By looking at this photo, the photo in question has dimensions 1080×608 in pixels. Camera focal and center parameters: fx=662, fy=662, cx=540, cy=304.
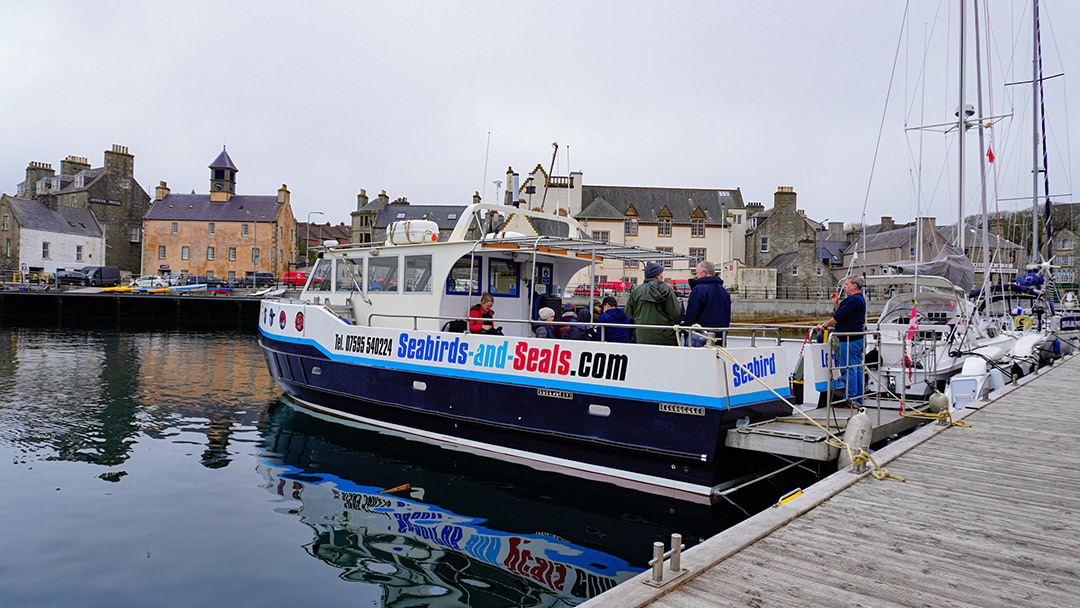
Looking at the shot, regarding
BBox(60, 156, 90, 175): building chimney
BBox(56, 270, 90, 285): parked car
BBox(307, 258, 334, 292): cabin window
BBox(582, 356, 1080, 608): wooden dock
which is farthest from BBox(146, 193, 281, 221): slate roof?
BBox(582, 356, 1080, 608): wooden dock

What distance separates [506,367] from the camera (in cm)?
806

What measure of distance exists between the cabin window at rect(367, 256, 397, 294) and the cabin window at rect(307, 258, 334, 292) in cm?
117

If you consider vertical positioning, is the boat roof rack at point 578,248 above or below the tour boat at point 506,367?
above

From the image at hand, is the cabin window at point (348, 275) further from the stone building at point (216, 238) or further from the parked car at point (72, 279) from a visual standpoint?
the stone building at point (216, 238)

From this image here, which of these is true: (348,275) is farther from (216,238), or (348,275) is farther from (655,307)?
(216,238)

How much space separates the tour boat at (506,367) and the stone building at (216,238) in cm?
4479

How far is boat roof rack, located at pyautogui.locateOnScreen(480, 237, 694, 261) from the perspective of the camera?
8664 millimetres

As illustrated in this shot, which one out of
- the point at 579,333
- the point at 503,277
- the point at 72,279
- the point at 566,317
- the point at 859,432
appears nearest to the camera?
the point at 859,432

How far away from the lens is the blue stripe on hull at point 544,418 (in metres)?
6.80

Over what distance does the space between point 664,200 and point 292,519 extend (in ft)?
149

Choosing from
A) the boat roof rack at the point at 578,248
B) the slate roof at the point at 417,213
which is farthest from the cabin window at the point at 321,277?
the slate roof at the point at 417,213

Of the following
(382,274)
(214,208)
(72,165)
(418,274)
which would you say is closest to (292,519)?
(418,274)

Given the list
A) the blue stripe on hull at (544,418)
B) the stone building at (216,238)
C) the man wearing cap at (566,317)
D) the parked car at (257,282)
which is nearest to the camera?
the blue stripe on hull at (544,418)

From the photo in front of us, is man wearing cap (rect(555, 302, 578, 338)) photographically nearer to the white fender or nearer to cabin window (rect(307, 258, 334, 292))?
the white fender
